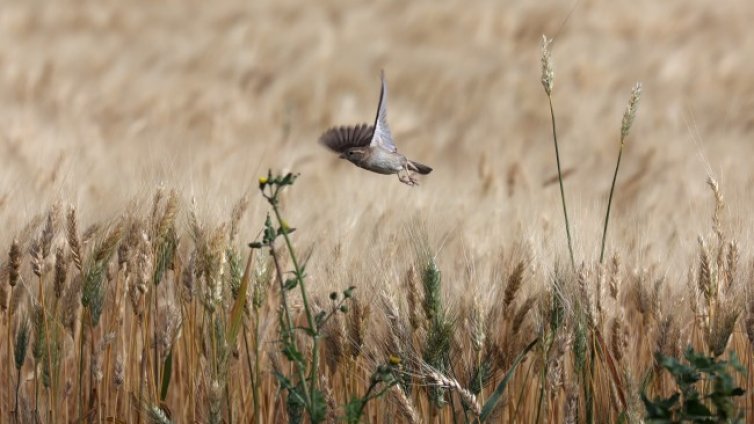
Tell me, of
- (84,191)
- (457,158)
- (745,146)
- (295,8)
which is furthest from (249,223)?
(295,8)

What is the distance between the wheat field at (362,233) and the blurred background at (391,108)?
0.02 meters

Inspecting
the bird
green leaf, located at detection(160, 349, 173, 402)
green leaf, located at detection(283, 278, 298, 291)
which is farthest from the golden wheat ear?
green leaf, located at detection(283, 278, 298, 291)

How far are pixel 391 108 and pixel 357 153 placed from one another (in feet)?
9.08

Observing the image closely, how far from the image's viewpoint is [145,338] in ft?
6.95

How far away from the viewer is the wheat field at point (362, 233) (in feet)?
6.21

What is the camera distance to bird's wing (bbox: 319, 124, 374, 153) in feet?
7.65

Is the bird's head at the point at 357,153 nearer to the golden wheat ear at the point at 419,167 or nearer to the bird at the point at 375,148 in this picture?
the bird at the point at 375,148

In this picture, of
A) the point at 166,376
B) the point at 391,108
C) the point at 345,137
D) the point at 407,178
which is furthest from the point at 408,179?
the point at 391,108

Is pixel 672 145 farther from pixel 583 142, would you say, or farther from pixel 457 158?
pixel 457 158

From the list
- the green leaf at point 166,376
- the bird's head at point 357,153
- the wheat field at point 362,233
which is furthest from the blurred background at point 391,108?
the green leaf at point 166,376

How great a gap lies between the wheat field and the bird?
0.10 metres

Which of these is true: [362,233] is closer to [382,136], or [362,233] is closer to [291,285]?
[382,136]

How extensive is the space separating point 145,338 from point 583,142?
299 cm

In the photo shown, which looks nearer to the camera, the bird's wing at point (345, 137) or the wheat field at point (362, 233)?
the wheat field at point (362, 233)
